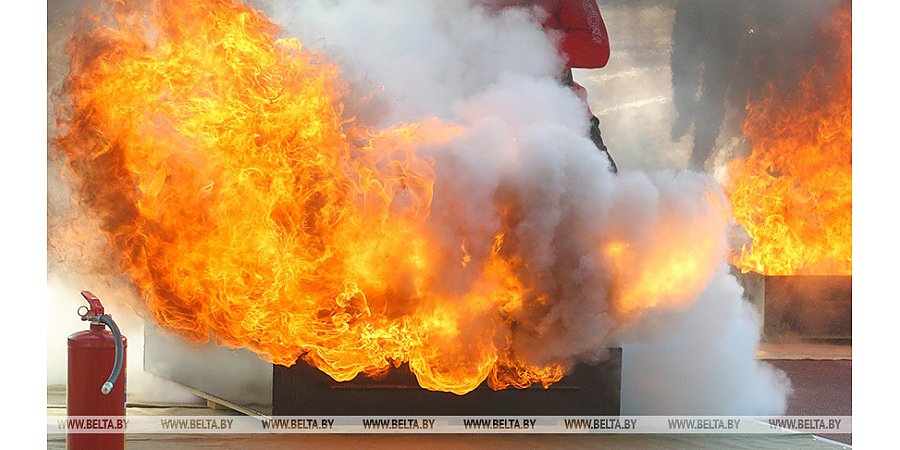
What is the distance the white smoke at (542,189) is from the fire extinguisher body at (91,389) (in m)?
1.88

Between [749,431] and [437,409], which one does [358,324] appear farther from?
[749,431]

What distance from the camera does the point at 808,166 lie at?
28.6 ft

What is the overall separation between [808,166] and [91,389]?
20.3ft

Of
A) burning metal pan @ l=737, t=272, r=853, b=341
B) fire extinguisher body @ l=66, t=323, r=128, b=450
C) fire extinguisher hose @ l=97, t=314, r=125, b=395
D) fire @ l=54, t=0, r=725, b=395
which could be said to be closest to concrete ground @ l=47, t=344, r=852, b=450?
fire @ l=54, t=0, r=725, b=395

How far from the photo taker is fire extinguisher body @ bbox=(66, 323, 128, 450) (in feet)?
16.4

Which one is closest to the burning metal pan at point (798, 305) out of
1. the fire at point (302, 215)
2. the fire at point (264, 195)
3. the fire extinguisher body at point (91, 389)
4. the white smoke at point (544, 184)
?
the white smoke at point (544, 184)

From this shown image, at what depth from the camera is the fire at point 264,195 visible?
5.75 metres

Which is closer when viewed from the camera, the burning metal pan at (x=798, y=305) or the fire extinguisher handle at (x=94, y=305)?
the fire extinguisher handle at (x=94, y=305)

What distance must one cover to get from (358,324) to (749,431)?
2433 mm

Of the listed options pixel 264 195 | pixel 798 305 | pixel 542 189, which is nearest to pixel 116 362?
pixel 264 195

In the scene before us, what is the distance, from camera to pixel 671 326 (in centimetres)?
628

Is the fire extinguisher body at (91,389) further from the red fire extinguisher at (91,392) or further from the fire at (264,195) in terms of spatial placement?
the fire at (264,195)

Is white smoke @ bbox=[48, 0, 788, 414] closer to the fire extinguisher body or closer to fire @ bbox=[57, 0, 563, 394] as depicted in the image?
fire @ bbox=[57, 0, 563, 394]

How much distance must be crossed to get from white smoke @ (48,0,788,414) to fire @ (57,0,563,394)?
0.17 m
